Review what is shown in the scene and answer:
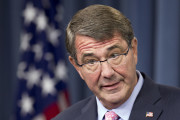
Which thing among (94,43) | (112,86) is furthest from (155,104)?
(94,43)

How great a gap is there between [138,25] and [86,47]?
192cm

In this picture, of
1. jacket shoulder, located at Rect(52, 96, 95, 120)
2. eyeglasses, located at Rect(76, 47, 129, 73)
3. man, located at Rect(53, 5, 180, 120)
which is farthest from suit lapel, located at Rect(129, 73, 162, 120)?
jacket shoulder, located at Rect(52, 96, 95, 120)

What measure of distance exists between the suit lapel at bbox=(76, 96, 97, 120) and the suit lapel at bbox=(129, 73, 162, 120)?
306 millimetres

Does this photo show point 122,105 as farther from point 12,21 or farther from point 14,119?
point 12,21

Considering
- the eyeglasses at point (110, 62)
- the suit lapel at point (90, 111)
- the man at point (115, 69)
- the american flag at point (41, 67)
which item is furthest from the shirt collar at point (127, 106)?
the american flag at point (41, 67)

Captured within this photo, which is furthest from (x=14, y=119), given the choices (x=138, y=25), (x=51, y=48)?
(x=138, y=25)

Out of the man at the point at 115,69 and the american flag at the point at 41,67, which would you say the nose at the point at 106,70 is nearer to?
the man at the point at 115,69

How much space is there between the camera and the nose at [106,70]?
76.6 inches

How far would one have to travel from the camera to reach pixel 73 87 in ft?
14.0

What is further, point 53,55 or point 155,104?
point 53,55

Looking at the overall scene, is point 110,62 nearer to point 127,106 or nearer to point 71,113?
point 127,106

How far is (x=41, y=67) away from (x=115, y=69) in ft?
5.66

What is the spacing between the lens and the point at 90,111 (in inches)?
89.0

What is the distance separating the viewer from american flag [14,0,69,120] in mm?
3561
